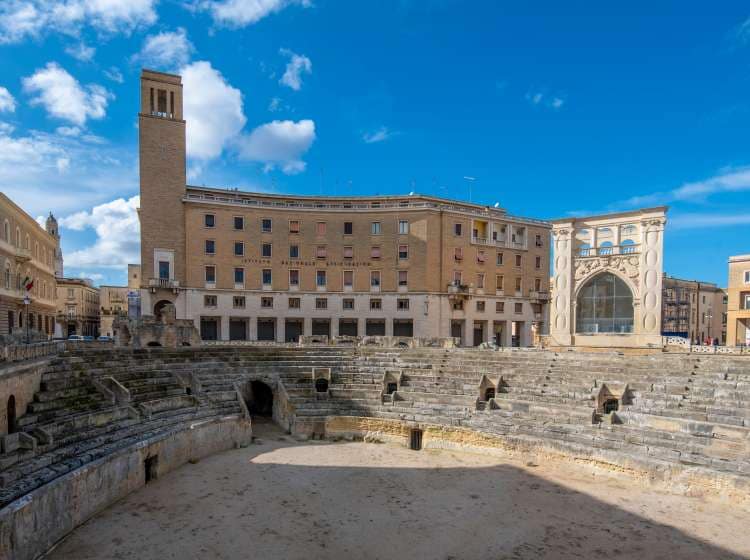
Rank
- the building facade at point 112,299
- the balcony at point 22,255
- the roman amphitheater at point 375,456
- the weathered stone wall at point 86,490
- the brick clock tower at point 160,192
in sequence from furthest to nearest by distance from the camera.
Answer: the building facade at point 112,299 → the brick clock tower at point 160,192 → the balcony at point 22,255 → the roman amphitheater at point 375,456 → the weathered stone wall at point 86,490

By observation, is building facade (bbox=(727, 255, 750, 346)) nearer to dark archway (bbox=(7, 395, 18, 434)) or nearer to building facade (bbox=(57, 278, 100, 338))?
dark archway (bbox=(7, 395, 18, 434))

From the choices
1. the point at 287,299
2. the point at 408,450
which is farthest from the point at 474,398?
the point at 287,299

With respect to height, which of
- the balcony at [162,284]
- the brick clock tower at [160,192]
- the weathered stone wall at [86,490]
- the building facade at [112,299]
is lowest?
the weathered stone wall at [86,490]

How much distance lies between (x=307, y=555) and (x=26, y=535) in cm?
621

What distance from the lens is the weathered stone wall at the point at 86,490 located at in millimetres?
9472

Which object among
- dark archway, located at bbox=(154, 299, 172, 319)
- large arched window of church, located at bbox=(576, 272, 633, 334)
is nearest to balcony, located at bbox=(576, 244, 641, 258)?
large arched window of church, located at bbox=(576, 272, 633, 334)

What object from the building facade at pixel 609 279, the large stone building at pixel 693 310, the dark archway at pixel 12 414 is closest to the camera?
the dark archway at pixel 12 414

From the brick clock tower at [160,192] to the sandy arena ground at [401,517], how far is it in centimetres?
2519

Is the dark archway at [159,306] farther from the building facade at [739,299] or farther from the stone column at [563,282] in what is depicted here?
the building facade at [739,299]

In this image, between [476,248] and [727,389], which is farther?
[476,248]

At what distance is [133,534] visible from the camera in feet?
37.6

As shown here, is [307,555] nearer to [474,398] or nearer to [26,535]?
[26,535]

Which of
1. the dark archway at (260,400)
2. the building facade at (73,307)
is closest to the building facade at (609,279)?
the dark archway at (260,400)

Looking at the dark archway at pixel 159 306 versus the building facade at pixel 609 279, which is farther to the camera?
the dark archway at pixel 159 306
